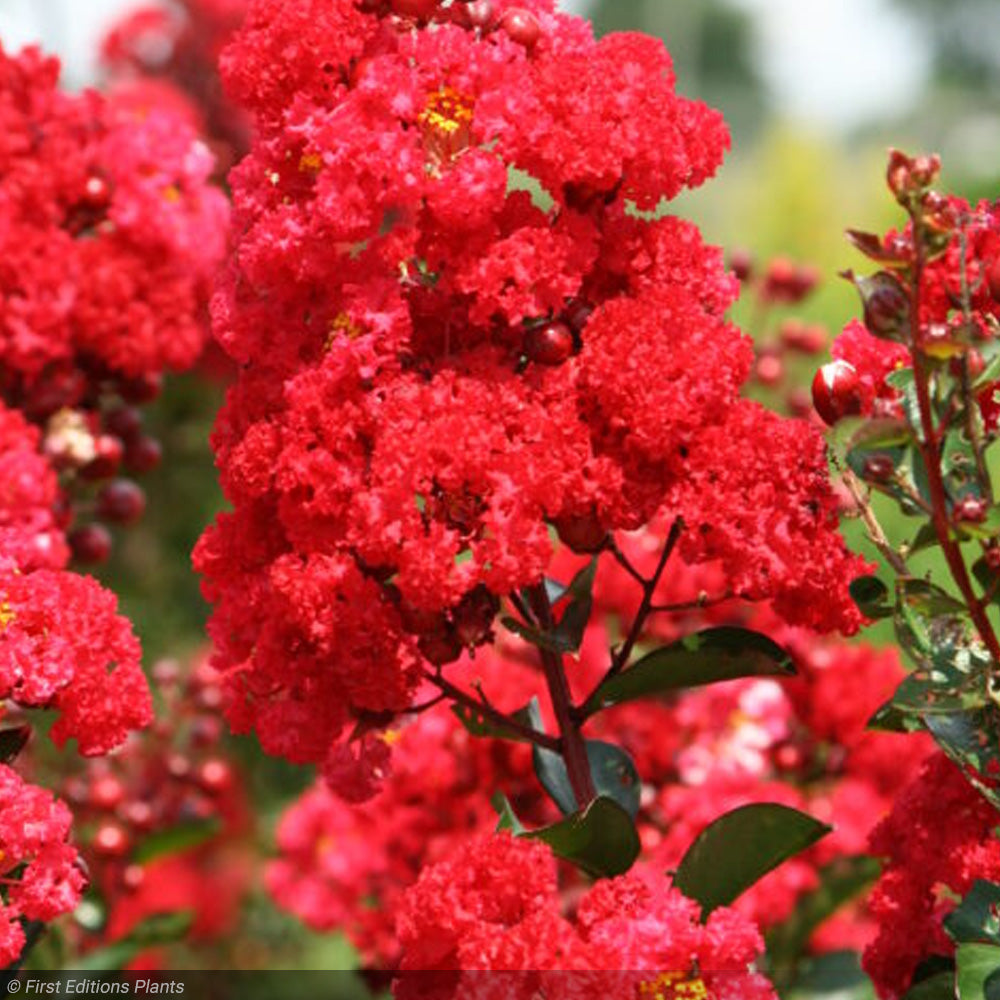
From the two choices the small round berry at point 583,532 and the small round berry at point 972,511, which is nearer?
the small round berry at point 972,511

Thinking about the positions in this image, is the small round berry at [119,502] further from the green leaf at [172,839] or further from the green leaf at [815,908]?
the green leaf at [815,908]

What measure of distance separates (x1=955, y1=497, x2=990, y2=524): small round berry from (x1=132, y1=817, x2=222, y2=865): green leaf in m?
1.37

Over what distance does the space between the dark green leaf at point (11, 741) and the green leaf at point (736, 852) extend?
1.74ft

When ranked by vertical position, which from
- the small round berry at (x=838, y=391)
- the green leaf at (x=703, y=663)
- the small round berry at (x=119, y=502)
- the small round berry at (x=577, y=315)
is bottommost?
the green leaf at (x=703, y=663)

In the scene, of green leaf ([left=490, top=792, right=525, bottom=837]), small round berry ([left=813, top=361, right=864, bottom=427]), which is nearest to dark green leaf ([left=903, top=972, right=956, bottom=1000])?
green leaf ([left=490, top=792, right=525, bottom=837])

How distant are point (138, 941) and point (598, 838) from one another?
3.51 feet

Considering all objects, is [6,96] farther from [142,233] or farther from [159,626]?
[159,626]

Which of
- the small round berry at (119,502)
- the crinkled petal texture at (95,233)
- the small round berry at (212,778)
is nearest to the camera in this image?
the crinkled petal texture at (95,233)

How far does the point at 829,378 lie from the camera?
1308 millimetres

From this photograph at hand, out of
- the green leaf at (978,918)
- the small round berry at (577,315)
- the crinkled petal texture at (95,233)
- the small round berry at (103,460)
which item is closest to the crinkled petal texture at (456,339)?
the small round berry at (577,315)

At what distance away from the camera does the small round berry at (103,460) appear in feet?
6.80

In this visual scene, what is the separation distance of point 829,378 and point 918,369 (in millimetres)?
171

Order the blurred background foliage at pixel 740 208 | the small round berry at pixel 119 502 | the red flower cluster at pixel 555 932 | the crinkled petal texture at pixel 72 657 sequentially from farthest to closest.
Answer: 1. the blurred background foliage at pixel 740 208
2. the small round berry at pixel 119 502
3. the crinkled petal texture at pixel 72 657
4. the red flower cluster at pixel 555 932

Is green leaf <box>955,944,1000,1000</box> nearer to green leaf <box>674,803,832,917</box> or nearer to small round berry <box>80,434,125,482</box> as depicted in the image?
green leaf <box>674,803,832,917</box>
